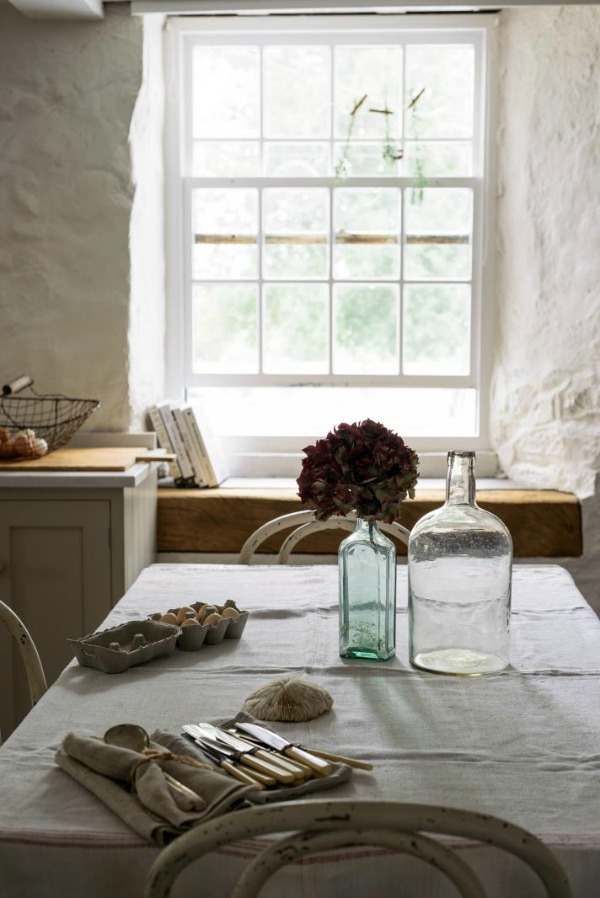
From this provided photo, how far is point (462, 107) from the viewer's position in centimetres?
395

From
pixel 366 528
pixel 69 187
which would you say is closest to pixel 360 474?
pixel 366 528

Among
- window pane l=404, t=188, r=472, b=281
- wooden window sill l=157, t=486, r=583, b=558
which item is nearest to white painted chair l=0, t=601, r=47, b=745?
wooden window sill l=157, t=486, r=583, b=558

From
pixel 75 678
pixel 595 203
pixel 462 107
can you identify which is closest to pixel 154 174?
pixel 462 107

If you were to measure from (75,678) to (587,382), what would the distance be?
7.75 feet

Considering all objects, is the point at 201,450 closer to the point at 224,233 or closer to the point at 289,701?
the point at 224,233

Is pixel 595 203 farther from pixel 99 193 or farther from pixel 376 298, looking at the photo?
pixel 99 193

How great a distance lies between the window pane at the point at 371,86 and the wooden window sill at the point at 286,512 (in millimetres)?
1422

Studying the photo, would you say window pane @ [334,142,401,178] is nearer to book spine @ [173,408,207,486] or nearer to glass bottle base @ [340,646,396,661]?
book spine @ [173,408,207,486]

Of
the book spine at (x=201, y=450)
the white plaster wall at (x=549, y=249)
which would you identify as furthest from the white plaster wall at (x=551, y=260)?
the book spine at (x=201, y=450)

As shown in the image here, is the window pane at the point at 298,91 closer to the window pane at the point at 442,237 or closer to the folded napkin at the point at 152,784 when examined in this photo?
the window pane at the point at 442,237

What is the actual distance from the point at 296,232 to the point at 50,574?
66.9 inches

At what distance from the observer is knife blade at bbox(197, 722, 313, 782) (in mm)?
1155

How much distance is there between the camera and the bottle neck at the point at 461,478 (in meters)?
1.58

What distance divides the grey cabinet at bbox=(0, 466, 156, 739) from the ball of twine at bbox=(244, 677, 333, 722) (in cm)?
161
